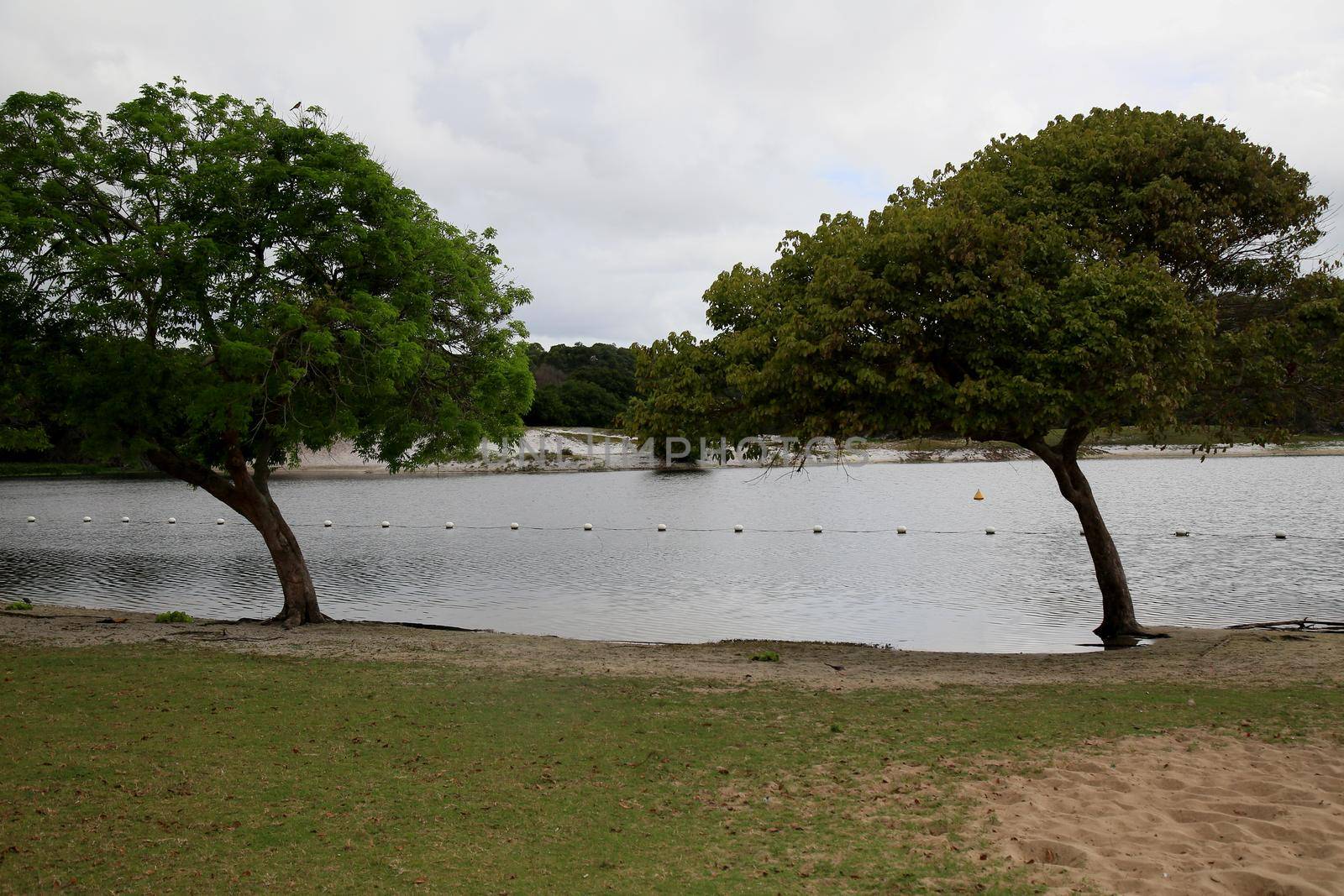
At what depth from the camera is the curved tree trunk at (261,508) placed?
1808 centimetres

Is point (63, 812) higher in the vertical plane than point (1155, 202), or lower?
lower

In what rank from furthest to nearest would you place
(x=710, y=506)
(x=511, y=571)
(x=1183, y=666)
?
(x=710, y=506)
(x=511, y=571)
(x=1183, y=666)

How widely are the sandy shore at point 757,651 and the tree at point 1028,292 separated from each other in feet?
12.6

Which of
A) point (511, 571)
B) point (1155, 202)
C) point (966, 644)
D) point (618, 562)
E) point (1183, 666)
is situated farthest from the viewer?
point (618, 562)

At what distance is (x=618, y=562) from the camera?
115 ft

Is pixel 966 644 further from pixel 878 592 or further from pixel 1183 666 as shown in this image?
pixel 878 592

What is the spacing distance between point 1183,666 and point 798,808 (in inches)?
374

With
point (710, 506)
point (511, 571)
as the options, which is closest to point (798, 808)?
point (511, 571)

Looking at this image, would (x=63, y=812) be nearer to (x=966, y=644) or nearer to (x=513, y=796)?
(x=513, y=796)

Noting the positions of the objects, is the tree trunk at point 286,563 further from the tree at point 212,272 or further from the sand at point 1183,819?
the sand at point 1183,819

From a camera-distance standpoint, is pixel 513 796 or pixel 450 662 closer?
pixel 513 796

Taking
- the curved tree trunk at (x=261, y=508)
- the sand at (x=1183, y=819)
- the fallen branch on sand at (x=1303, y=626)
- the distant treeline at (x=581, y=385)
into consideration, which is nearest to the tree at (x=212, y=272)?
the curved tree trunk at (x=261, y=508)

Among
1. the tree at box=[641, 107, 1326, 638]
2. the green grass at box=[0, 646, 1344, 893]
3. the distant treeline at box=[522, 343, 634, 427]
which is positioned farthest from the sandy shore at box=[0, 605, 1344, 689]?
the distant treeline at box=[522, 343, 634, 427]

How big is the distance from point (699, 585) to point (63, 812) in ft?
74.0
